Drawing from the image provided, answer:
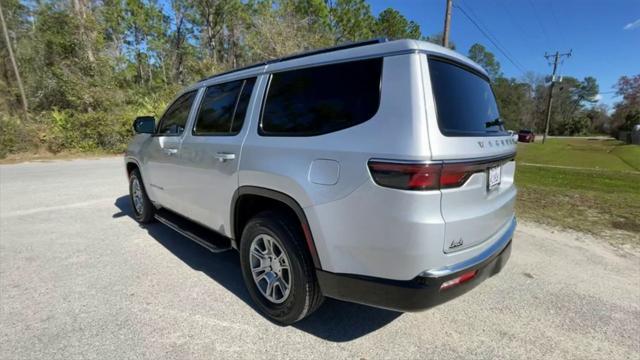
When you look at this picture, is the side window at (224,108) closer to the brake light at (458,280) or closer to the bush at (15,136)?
the brake light at (458,280)

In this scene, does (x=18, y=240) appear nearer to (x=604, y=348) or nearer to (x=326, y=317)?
(x=326, y=317)

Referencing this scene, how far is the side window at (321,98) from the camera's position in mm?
1874

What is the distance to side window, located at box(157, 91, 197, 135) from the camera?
3572 millimetres

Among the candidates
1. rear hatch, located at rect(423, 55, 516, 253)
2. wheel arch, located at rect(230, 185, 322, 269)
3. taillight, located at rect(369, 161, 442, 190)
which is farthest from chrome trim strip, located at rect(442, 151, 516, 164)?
wheel arch, located at rect(230, 185, 322, 269)

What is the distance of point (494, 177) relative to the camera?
6.99 feet

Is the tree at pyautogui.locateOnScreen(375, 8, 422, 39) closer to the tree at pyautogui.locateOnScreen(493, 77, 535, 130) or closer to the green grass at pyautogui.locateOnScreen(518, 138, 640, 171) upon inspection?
the green grass at pyautogui.locateOnScreen(518, 138, 640, 171)

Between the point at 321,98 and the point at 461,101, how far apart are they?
0.94 metres

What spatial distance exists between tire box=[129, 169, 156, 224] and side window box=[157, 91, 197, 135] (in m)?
1.00

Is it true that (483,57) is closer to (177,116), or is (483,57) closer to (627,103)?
(627,103)

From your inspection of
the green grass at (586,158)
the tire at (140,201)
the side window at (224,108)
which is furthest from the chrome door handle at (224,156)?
the green grass at (586,158)

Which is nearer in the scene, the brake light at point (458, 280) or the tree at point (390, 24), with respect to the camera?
the brake light at point (458, 280)

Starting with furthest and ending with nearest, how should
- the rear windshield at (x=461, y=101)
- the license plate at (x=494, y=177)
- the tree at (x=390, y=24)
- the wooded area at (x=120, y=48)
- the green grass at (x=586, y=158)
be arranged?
the tree at (x=390, y=24) → the green grass at (x=586, y=158) → the wooded area at (x=120, y=48) → the license plate at (x=494, y=177) → the rear windshield at (x=461, y=101)

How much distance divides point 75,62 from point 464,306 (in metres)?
20.0

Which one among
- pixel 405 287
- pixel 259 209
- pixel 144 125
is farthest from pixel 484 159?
pixel 144 125
